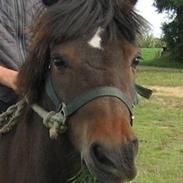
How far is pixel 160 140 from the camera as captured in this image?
10.6 m

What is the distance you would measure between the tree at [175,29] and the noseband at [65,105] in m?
35.0

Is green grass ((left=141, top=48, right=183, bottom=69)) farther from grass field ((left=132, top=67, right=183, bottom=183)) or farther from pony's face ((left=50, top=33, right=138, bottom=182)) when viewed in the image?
pony's face ((left=50, top=33, right=138, bottom=182))

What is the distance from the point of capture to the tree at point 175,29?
124ft

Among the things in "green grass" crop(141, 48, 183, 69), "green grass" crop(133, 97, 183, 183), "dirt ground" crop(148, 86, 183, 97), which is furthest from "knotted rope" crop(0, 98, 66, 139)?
"green grass" crop(141, 48, 183, 69)

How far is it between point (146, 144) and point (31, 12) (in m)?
6.97

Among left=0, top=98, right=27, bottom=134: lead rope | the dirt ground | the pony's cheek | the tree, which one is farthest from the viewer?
the tree

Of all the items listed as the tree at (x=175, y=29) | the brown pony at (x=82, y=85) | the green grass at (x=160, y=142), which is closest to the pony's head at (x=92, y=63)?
the brown pony at (x=82, y=85)

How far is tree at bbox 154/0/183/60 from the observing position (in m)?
37.7

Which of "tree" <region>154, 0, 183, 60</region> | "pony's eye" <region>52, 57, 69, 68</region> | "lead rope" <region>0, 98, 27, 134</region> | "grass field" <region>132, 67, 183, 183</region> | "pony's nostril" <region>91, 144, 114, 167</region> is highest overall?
"pony's eye" <region>52, 57, 69, 68</region>

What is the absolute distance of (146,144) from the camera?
1025 cm

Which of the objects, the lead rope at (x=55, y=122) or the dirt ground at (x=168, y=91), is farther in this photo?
the dirt ground at (x=168, y=91)

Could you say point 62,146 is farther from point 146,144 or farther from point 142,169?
point 146,144

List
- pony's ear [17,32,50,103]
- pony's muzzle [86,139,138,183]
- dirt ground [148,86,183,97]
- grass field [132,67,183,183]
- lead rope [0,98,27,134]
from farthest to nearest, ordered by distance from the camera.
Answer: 1. dirt ground [148,86,183,97]
2. grass field [132,67,183,183]
3. lead rope [0,98,27,134]
4. pony's ear [17,32,50,103]
5. pony's muzzle [86,139,138,183]

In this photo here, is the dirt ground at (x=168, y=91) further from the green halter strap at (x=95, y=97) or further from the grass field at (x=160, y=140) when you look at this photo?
the green halter strap at (x=95, y=97)
